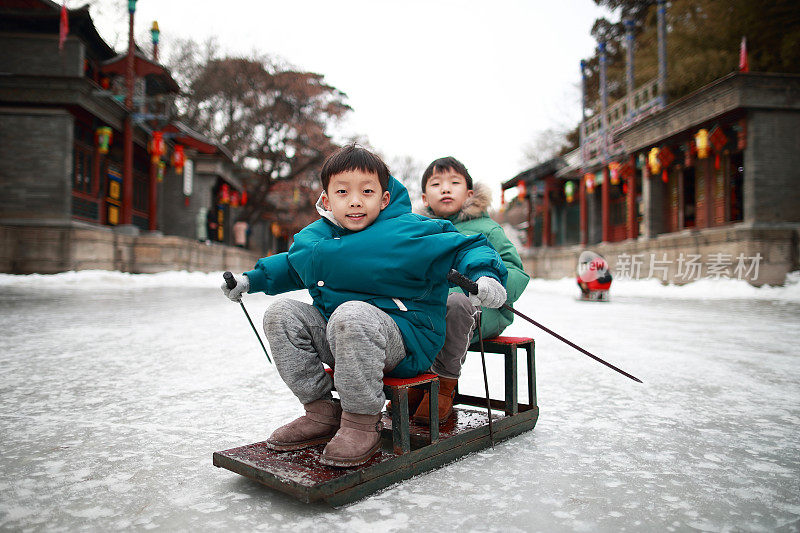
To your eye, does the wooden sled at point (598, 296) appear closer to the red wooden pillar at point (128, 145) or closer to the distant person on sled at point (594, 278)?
the distant person on sled at point (594, 278)

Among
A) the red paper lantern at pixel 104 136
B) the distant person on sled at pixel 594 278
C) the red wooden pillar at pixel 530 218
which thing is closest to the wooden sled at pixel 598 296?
the distant person on sled at pixel 594 278

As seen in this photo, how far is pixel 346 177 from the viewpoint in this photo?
1.88m

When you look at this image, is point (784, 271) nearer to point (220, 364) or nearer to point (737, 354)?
point (737, 354)

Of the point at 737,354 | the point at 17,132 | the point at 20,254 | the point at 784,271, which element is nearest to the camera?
the point at 737,354

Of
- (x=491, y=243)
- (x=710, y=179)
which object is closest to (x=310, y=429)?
(x=491, y=243)

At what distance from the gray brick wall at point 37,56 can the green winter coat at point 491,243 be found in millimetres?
16290

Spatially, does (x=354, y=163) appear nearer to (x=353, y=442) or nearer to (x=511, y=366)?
(x=353, y=442)

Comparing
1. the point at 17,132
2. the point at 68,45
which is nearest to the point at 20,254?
the point at 17,132

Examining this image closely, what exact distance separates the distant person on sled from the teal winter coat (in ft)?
29.6

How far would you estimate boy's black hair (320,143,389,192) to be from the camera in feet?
6.15

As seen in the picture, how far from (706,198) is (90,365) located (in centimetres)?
1588

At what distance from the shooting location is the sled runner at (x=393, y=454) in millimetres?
1525

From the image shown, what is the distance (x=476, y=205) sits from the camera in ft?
8.82

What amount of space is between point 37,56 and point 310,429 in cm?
1775
